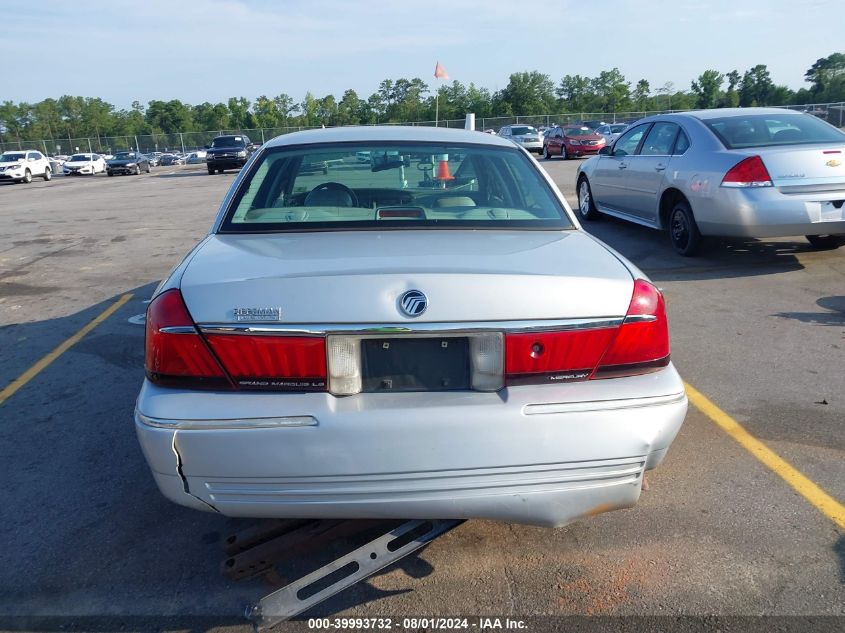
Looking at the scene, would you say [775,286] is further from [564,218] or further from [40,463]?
[40,463]

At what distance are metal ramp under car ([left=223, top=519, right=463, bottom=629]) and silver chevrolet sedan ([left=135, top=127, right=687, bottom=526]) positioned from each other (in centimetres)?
20

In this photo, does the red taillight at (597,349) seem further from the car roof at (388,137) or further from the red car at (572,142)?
the red car at (572,142)

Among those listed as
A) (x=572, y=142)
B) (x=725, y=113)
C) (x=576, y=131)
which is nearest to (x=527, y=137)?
(x=576, y=131)

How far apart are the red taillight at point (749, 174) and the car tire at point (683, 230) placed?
71cm

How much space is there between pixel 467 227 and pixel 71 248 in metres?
9.74

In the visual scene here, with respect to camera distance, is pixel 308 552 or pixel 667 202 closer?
pixel 308 552

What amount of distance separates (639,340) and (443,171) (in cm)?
174

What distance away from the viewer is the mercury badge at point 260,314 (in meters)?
2.35

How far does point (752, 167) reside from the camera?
7.05m

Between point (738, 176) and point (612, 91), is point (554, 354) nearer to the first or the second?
point (738, 176)

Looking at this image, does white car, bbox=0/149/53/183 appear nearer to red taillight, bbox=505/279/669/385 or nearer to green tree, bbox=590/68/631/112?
red taillight, bbox=505/279/669/385

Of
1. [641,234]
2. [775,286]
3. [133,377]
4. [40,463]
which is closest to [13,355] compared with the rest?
[133,377]

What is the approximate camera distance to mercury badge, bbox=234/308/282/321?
2348 mm

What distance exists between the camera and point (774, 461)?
3.61 m
